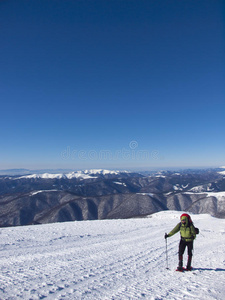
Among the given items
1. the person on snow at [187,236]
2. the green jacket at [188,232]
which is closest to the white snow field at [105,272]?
the person on snow at [187,236]

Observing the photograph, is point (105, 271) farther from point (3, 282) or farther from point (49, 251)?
point (49, 251)

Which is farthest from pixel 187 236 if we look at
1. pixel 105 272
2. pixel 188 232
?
pixel 105 272

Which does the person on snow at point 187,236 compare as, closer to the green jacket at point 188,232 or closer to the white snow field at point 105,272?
the green jacket at point 188,232

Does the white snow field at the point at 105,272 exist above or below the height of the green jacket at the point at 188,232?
below

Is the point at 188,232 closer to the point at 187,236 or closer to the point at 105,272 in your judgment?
the point at 187,236

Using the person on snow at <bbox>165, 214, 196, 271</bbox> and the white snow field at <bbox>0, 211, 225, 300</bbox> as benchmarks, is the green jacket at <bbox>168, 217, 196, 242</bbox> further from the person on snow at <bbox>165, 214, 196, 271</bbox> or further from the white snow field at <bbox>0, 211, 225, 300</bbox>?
the white snow field at <bbox>0, 211, 225, 300</bbox>

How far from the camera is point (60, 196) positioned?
179750mm

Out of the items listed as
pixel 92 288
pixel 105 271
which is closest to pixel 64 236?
pixel 105 271

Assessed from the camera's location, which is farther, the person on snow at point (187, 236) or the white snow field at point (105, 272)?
the person on snow at point (187, 236)

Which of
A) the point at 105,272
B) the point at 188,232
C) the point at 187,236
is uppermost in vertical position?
the point at 188,232

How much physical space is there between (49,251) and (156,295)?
283 inches

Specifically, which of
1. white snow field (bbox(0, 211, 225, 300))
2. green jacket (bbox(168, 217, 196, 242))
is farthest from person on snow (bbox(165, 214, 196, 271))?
white snow field (bbox(0, 211, 225, 300))

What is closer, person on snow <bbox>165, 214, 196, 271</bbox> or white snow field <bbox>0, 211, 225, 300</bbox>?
white snow field <bbox>0, 211, 225, 300</bbox>

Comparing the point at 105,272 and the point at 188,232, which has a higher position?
the point at 188,232
